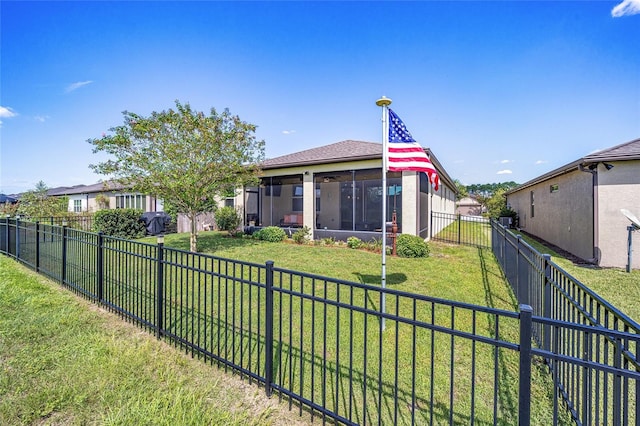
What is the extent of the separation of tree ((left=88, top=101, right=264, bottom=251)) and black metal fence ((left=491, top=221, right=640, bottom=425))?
871 cm

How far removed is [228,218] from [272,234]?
10.8ft

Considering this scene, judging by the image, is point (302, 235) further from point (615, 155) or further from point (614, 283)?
point (615, 155)

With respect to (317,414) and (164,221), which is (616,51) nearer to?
(317,414)

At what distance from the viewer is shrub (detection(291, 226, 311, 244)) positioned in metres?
12.0

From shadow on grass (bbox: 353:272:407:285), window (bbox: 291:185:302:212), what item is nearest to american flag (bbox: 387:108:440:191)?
shadow on grass (bbox: 353:272:407:285)

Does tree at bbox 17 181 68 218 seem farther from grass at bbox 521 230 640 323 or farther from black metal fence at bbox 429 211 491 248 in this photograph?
grass at bbox 521 230 640 323

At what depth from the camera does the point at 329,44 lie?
10.1 metres

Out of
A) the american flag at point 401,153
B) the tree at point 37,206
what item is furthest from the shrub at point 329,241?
the tree at point 37,206

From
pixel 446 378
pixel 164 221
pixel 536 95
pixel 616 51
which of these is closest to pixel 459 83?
pixel 536 95

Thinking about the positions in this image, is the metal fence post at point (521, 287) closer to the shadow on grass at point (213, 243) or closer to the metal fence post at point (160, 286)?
the metal fence post at point (160, 286)

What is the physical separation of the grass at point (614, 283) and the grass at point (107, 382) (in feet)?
20.2

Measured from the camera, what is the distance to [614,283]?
651 cm

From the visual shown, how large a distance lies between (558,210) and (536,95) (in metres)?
4.90

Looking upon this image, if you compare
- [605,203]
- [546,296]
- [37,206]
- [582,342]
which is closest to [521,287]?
[546,296]
